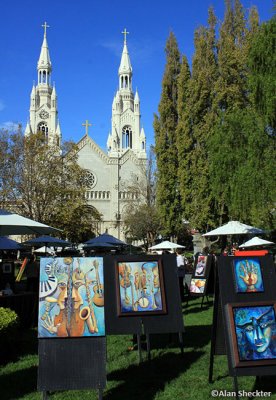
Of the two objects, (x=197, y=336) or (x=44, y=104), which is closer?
(x=197, y=336)

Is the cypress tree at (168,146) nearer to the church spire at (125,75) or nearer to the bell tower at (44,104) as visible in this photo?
the bell tower at (44,104)

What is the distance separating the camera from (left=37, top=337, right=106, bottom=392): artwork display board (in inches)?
192

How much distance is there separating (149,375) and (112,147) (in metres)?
72.4

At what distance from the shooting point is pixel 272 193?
16562mm

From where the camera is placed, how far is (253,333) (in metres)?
5.09

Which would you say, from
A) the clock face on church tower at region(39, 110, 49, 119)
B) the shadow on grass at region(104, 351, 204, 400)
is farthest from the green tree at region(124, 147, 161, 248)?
the shadow on grass at region(104, 351, 204, 400)

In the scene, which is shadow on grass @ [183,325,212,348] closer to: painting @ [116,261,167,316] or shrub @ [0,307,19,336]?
painting @ [116,261,167,316]

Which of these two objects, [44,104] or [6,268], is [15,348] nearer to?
[6,268]

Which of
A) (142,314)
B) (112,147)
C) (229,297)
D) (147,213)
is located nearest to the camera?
(229,297)

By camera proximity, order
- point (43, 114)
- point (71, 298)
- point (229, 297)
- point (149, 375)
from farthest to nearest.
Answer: point (43, 114) → point (149, 375) → point (229, 297) → point (71, 298)

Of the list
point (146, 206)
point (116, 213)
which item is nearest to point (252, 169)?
point (146, 206)

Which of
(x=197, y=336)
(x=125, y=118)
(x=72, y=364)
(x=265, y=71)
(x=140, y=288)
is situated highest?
(x=125, y=118)

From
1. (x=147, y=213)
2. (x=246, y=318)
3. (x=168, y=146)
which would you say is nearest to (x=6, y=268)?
(x=246, y=318)

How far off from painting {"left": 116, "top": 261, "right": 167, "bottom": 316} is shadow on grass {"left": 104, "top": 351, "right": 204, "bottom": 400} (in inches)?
34.1
